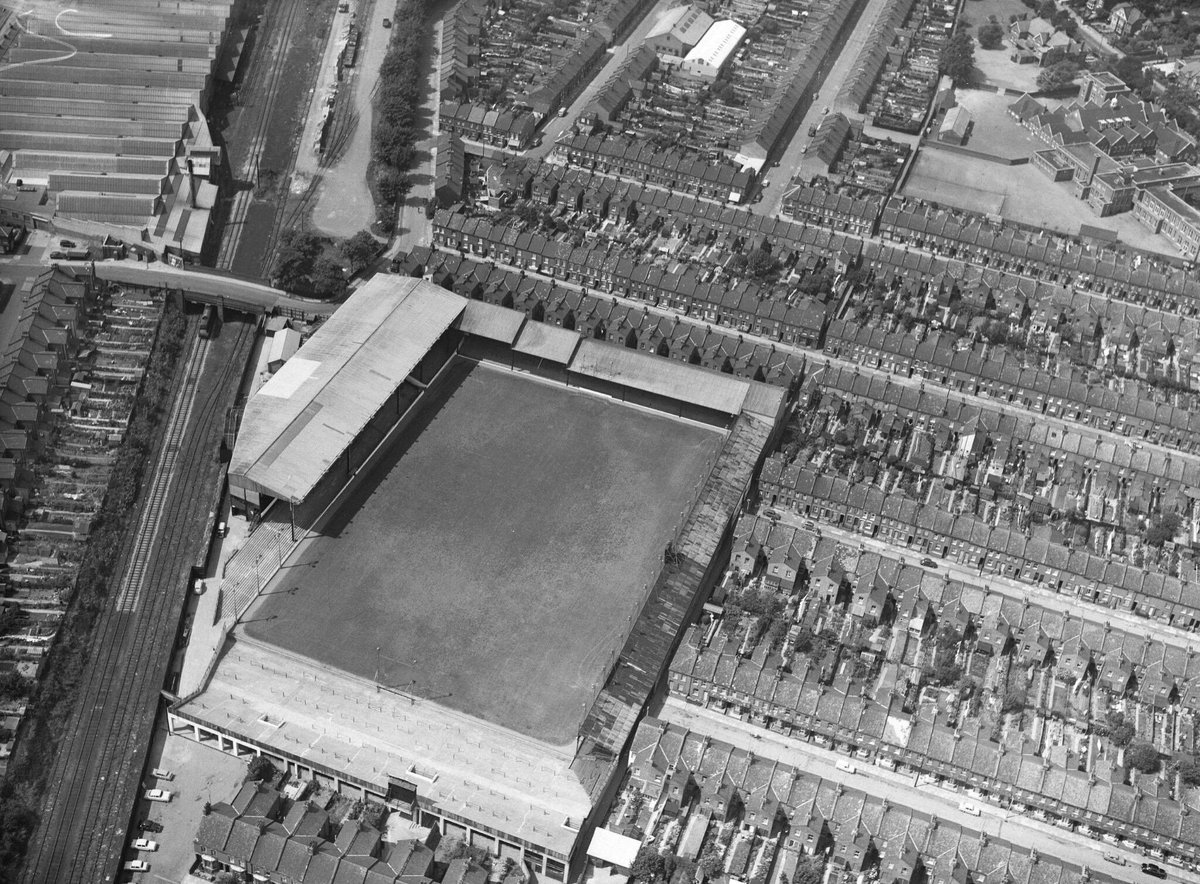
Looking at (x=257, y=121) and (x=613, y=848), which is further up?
(x=257, y=121)

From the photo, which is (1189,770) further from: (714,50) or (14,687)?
(714,50)

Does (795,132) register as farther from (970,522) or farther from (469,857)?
(469,857)

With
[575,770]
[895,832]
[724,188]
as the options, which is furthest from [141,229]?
[895,832]

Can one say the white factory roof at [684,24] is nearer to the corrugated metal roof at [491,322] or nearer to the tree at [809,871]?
the corrugated metal roof at [491,322]

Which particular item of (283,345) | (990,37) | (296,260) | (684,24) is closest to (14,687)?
(283,345)

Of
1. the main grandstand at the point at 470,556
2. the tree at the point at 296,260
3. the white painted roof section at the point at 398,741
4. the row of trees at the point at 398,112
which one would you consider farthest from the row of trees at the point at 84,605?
the row of trees at the point at 398,112

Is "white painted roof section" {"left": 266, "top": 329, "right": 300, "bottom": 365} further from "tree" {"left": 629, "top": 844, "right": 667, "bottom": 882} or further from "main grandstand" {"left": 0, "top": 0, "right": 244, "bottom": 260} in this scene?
"tree" {"left": 629, "top": 844, "right": 667, "bottom": 882}
